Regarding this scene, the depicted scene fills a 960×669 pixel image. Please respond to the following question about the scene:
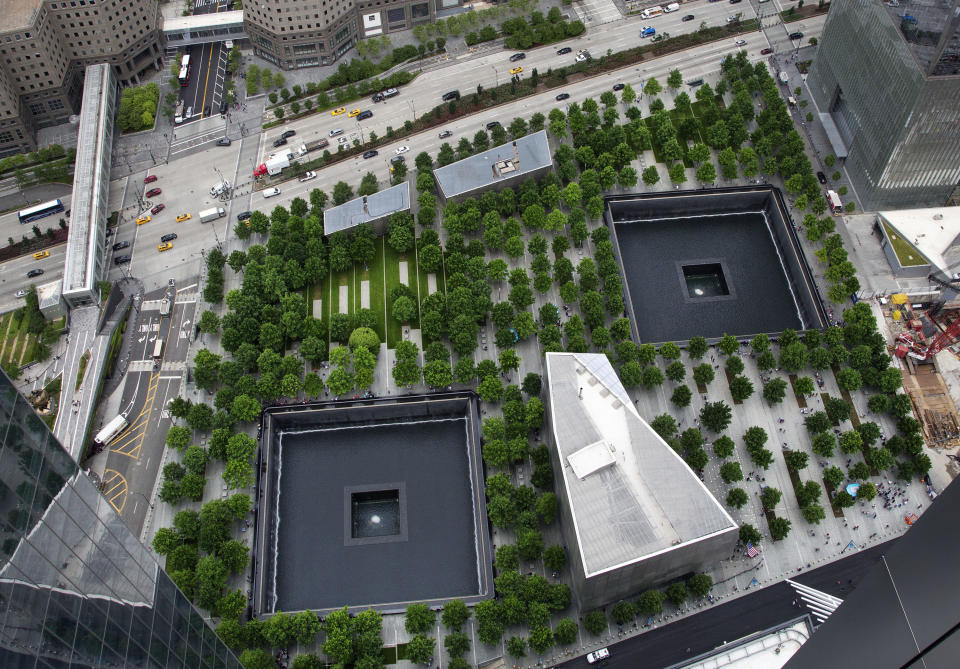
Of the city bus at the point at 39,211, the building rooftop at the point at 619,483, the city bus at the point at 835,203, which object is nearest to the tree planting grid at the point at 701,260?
the city bus at the point at 835,203

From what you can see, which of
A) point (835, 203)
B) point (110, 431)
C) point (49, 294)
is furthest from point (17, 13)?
point (835, 203)

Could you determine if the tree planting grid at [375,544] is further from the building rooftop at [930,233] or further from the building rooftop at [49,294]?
the building rooftop at [930,233]

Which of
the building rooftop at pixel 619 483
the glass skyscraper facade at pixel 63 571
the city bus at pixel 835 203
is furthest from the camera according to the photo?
the city bus at pixel 835 203

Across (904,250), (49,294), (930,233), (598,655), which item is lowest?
(598,655)

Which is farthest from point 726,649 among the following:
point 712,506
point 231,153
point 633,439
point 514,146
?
point 231,153

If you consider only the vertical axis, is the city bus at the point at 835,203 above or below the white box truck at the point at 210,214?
below

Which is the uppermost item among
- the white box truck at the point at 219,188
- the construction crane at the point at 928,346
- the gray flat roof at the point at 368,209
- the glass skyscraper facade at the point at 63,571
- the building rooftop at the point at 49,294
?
the white box truck at the point at 219,188

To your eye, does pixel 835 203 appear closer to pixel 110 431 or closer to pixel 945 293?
pixel 945 293
